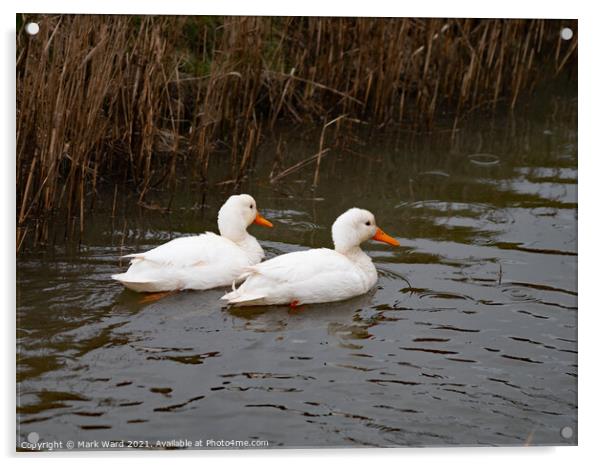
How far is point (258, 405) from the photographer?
5.93 meters

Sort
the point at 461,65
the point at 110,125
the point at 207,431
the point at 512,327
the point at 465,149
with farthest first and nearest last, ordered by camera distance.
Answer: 1. the point at 465,149
2. the point at 461,65
3. the point at 110,125
4. the point at 512,327
5. the point at 207,431

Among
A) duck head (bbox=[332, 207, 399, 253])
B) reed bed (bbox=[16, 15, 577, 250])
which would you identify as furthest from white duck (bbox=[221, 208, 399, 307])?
reed bed (bbox=[16, 15, 577, 250])

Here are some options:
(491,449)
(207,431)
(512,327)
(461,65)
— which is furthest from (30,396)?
(461,65)

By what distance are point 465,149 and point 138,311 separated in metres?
3.48

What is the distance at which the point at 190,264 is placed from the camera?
23.9 feet

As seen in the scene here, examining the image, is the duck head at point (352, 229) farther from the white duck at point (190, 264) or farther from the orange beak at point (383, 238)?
the white duck at point (190, 264)

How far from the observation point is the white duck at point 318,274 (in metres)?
7.09

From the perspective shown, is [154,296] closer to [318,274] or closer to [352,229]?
[318,274]

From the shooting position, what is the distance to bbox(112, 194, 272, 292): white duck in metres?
Answer: 7.15

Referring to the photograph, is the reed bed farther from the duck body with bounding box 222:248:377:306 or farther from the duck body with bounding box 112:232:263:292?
the duck body with bounding box 222:248:377:306

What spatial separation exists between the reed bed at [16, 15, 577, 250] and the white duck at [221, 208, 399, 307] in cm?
125

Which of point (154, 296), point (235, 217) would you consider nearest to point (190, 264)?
point (154, 296)

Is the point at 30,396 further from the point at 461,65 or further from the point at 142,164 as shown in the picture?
the point at 461,65

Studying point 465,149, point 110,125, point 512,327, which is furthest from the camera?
point 465,149
